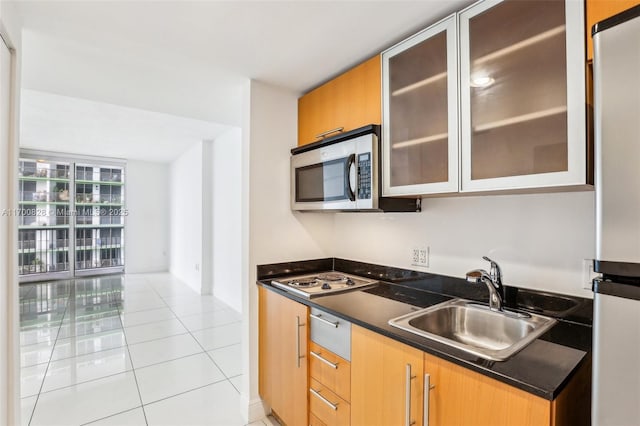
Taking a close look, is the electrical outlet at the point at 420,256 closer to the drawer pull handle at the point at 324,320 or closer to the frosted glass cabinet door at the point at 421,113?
the frosted glass cabinet door at the point at 421,113

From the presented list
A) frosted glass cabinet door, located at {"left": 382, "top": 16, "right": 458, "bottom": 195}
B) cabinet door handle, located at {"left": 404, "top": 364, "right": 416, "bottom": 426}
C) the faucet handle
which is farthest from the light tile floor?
frosted glass cabinet door, located at {"left": 382, "top": 16, "right": 458, "bottom": 195}

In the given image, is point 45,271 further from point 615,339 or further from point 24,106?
point 615,339

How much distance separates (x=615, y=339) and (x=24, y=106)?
195 inches

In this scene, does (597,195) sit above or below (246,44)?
below

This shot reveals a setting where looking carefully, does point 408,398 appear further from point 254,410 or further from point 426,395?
point 254,410

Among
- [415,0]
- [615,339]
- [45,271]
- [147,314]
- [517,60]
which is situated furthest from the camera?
[45,271]

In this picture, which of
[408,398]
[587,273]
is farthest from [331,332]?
[587,273]

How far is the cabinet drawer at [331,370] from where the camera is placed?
1.46 metres

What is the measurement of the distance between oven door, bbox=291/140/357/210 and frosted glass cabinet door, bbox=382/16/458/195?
21 cm

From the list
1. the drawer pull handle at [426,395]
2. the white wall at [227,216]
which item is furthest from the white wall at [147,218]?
the drawer pull handle at [426,395]

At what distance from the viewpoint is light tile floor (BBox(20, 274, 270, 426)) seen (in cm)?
211

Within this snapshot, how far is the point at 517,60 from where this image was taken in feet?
3.87

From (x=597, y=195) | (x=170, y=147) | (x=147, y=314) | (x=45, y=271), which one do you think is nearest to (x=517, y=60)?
(x=597, y=195)

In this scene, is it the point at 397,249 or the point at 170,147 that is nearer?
the point at 397,249
